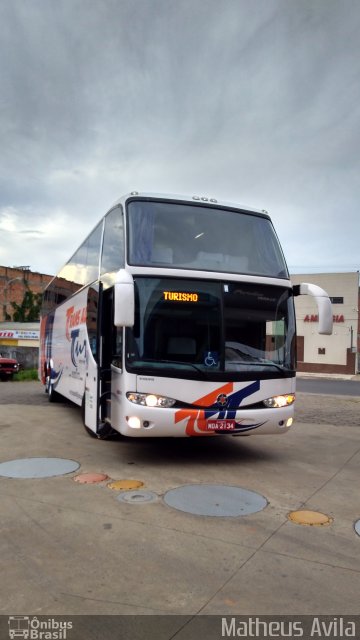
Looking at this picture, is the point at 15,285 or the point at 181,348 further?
the point at 15,285

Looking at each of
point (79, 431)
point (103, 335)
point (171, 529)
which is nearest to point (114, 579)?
point (171, 529)

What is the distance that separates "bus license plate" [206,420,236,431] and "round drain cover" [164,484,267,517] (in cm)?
83

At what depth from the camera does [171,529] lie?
208 inches

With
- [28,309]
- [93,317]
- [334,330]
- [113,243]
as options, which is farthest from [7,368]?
[334,330]

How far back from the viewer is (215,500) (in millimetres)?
6258

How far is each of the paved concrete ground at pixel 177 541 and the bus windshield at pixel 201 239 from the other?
310 cm

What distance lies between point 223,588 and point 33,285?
56053 mm

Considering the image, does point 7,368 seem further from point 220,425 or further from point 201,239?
point 220,425

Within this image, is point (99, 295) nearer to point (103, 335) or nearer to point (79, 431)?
point (103, 335)

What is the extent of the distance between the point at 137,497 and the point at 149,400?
1.39m

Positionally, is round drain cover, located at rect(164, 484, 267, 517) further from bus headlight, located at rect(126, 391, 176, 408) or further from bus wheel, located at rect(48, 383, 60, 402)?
bus wheel, located at rect(48, 383, 60, 402)

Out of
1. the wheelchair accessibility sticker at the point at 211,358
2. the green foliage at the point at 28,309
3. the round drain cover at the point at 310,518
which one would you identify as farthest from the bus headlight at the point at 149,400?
the green foliage at the point at 28,309

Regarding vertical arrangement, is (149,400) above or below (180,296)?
below
